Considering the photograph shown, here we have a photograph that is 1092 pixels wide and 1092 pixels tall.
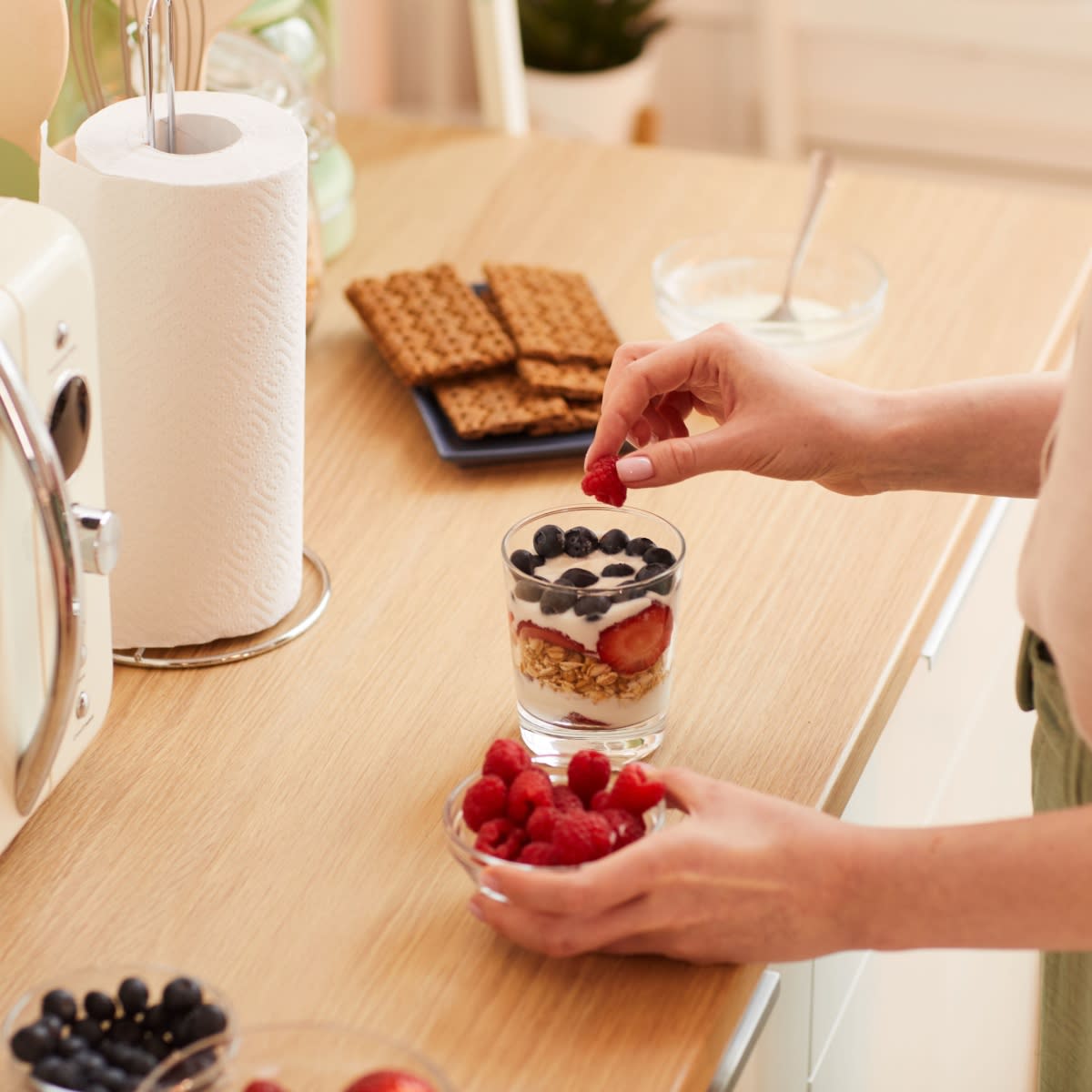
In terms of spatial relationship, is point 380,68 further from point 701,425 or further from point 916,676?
point 916,676

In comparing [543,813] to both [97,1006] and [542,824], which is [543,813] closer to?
[542,824]

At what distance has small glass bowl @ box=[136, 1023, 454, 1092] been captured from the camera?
653 mm

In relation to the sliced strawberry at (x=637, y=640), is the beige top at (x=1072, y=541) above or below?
above

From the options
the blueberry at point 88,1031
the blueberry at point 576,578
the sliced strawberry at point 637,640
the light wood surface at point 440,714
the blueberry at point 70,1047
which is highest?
the blueberry at point 576,578

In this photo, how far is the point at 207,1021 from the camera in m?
0.69

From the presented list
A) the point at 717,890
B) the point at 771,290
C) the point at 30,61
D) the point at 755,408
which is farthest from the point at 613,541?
the point at 771,290

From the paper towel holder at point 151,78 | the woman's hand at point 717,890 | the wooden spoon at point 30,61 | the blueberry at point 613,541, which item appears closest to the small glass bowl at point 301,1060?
the woman's hand at point 717,890

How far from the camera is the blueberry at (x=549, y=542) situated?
899 millimetres

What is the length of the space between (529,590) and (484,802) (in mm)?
128

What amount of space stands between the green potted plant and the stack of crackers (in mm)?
1710

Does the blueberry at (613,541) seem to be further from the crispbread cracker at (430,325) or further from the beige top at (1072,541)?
the crispbread cracker at (430,325)

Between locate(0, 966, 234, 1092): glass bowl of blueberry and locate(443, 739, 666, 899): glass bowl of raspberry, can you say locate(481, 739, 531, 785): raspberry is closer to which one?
locate(443, 739, 666, 899): glass bowl of raspberry

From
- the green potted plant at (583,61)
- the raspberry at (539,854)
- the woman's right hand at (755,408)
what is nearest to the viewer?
the raspberry at (539,854)

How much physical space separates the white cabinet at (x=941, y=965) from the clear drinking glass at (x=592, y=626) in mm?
163
